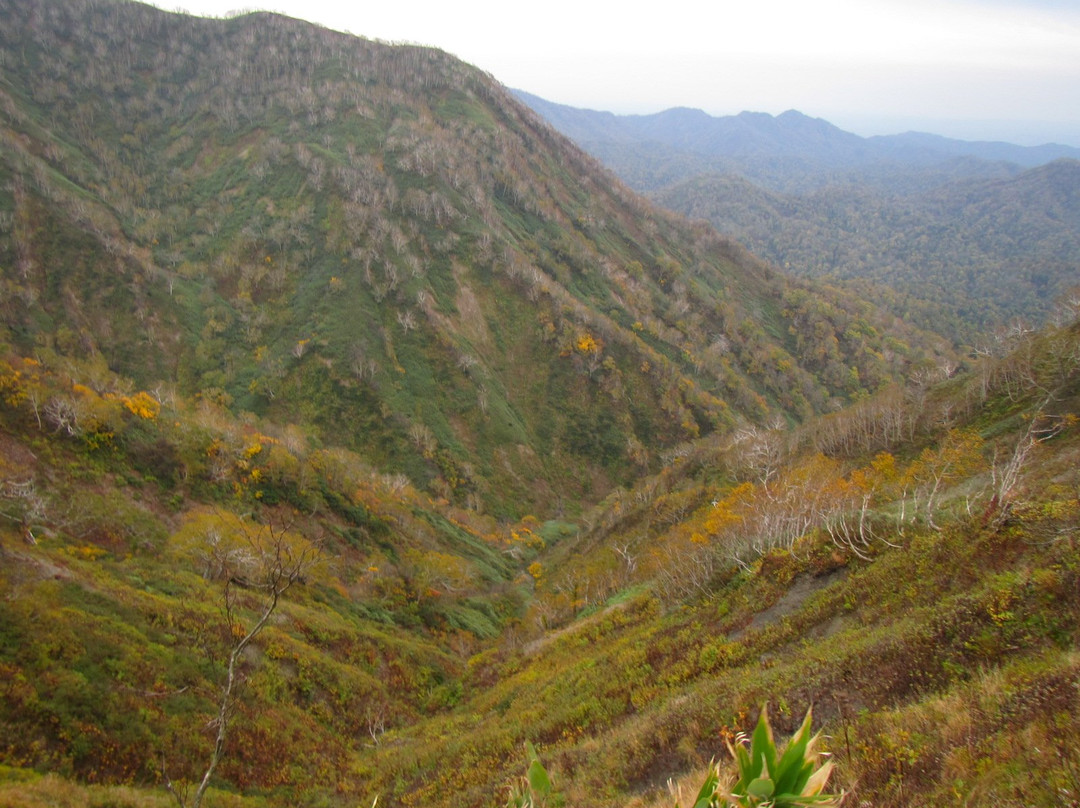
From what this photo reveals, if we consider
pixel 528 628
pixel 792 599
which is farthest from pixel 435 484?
pixel 792 599

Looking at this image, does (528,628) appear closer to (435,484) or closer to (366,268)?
(435,484)

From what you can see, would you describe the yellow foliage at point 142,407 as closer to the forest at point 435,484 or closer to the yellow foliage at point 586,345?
the forest at point 435,484

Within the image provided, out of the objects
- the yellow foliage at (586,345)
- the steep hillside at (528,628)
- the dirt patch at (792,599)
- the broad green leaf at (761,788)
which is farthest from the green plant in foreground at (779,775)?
the yellow foliage at (586,345)

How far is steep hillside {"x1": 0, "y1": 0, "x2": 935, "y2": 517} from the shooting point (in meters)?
79.2

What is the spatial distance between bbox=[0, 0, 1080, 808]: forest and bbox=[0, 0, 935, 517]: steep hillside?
74 centimetres

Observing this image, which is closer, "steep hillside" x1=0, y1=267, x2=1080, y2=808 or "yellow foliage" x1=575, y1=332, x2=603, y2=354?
"steep hillside" x1=0, y1=267, x2=1080, y2=808

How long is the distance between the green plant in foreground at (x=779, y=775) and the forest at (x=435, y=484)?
3cm

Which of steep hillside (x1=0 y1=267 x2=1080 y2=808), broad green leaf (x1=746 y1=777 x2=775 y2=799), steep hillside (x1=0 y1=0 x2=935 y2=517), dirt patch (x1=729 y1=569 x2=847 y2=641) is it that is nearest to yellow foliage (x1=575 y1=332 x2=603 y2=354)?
steep hillside (x1=0 y1=0 x2=935 y2=517)

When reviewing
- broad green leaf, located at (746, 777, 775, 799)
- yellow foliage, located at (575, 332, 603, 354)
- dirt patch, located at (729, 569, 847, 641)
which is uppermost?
broad green leaf, located at (746, 777, 775, 799)

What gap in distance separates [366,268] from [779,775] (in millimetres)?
96345

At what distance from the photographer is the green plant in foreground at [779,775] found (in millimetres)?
2387

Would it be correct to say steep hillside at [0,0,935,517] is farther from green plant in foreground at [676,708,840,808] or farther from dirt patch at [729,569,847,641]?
green plant in foreground at [676,708,840,808]

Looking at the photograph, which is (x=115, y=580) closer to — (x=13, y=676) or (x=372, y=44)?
(x=13, y=676)

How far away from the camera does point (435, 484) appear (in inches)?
2904
